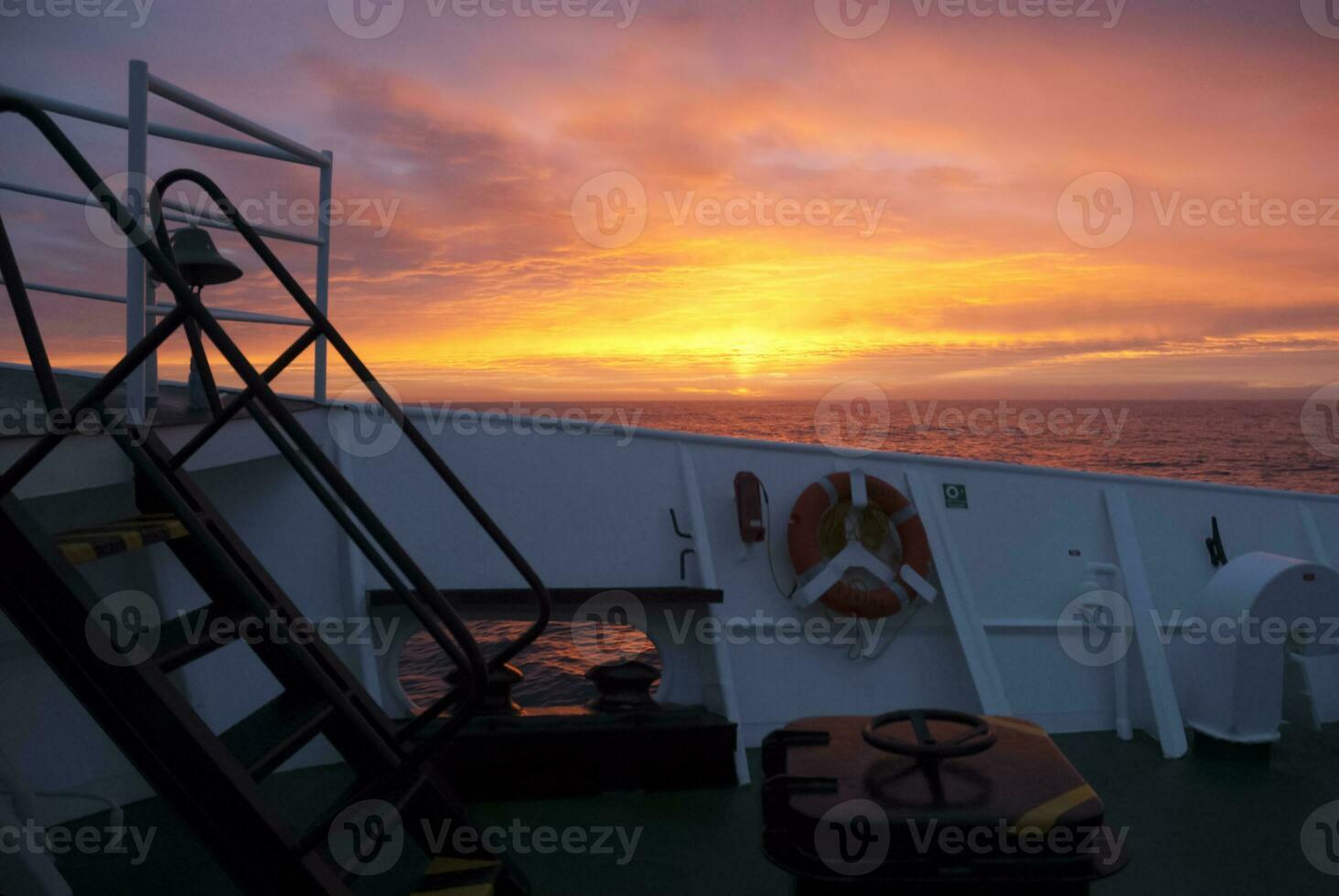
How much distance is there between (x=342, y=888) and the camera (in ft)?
5.79

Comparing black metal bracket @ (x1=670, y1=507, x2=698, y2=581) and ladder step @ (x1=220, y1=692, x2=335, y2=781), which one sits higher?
ladder step @ (x1=220, y1=692, x2=335, y2=781)

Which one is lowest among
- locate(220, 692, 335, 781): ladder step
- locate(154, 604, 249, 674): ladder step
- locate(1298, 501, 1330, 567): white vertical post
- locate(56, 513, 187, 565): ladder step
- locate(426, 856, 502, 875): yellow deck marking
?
locate(1298, 501, 1330, 567): white vertical post

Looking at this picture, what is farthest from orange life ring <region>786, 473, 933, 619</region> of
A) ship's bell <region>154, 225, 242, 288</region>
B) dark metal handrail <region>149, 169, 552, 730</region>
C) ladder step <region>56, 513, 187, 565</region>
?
ladder step <region>56, 513, 187, 565</region>

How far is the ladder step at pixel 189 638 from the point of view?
1693 mm

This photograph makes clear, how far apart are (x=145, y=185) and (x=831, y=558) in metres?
2.83

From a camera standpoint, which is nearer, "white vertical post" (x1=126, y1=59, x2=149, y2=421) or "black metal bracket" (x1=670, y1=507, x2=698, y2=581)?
"white vertical post" (x1=126, y1=59, x2=149, y2=421)

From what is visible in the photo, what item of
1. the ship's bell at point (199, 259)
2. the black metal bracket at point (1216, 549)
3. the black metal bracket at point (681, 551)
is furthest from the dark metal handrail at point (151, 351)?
the black metal bracket at point (1216, 549)

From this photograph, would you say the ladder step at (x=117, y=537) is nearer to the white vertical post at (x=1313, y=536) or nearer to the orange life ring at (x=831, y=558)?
the orange life ring at (x=831, y=558)

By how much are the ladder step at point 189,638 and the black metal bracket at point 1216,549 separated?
443 centimetres

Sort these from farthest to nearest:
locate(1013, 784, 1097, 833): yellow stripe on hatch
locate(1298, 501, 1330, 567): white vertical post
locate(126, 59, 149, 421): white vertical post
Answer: locate(1298, 501, 1330, 567): white vertical post
locate(126, 59, 149, 421): white vertical post
locate(1013, 784, 1097, 833): yellow stripe on hatch

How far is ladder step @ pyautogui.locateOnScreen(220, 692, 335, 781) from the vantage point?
177cm

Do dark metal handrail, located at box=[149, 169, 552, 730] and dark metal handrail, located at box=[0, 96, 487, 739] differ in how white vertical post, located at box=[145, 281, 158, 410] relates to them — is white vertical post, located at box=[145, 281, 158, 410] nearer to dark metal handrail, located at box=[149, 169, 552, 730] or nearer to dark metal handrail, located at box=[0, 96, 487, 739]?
dark metal handrail, located at box=[149, 169, 552, 730]

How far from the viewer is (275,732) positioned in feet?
6.30

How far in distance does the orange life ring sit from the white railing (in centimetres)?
206
